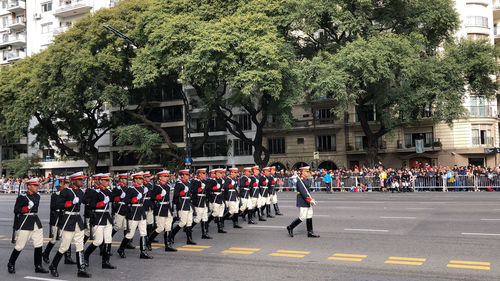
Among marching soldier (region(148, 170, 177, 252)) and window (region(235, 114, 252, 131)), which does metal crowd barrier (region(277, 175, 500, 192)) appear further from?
marching soldier (region(148, 170, 177, 252))

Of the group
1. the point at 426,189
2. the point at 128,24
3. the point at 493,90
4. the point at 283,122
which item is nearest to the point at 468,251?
the point at 426,189

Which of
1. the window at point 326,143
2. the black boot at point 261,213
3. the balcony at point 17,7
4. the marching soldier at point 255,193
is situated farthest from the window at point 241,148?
the balcony at point 17,7

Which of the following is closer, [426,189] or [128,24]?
[426,189]

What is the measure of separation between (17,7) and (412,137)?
5722 centimetres

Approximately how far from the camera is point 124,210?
11.6 meters

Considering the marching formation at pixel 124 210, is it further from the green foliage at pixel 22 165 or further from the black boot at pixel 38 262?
the green foliage at pixel 22 165

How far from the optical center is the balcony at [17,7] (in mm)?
69438

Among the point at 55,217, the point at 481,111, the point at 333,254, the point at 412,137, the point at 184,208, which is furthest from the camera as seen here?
the point at 412,137

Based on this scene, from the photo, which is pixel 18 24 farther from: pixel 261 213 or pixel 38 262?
pixel 38 262

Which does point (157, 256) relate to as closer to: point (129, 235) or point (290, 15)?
point (129, 235)

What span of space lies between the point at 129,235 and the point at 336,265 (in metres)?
4.71

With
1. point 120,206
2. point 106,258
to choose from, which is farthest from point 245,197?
point 106,258

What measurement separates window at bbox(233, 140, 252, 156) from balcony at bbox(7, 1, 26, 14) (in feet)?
130

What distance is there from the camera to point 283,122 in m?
37.2
